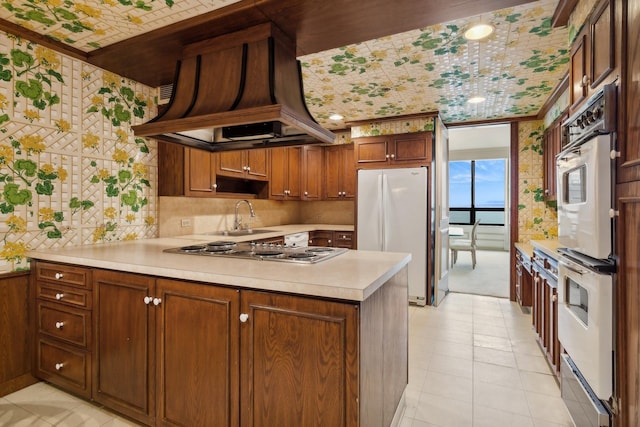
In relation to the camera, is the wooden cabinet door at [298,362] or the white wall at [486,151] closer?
the wooden cabinet door at [298,362]

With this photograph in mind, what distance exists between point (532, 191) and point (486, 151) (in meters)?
4.69

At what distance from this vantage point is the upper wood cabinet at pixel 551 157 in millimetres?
3255

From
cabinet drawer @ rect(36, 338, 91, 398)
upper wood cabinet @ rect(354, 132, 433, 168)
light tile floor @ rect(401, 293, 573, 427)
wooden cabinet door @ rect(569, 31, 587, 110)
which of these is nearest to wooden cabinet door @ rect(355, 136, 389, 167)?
upper wood cabinet @ rect(354, 132, 433, 168)

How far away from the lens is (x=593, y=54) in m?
1.61

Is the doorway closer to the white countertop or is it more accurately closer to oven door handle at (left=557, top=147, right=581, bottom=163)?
oven door handle at (left=557, top=147, right=581, bottom=163)

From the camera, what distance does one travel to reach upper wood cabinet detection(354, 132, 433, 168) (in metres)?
4.06

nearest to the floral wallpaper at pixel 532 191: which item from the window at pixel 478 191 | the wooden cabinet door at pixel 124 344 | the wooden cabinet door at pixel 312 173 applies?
the wooden cabinet door at pixel 312 173

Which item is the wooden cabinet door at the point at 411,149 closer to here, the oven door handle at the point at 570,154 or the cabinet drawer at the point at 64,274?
the oven door handle at the point at 570,154

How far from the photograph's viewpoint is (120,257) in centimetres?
191

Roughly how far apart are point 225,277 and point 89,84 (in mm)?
2124

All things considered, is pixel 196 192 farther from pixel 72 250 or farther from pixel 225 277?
pixel 225 277

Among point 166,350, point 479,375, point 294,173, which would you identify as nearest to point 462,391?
point 479,375

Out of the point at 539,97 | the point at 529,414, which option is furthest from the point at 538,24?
the point at 529,414

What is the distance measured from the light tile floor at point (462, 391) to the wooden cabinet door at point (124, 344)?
0.17 meters
